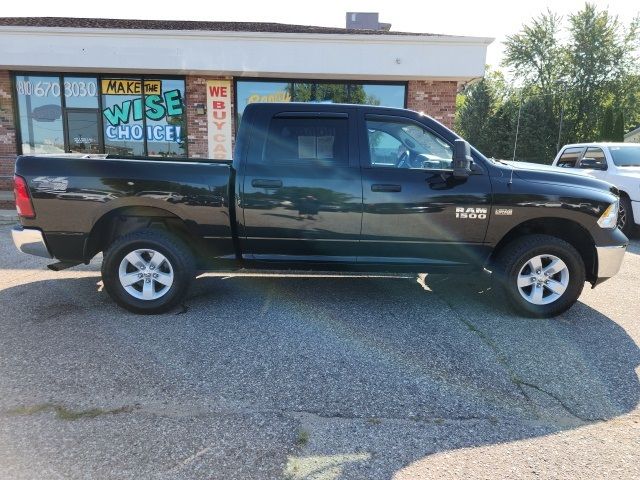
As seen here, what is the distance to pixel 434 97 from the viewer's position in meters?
13.0

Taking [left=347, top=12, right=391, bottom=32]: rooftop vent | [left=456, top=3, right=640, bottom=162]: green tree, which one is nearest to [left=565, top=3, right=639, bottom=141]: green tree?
[left=456, top=3, right=640, bottom=162]: green tree

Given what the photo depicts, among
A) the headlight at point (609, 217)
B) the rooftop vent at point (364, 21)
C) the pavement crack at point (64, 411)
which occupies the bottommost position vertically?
the pavement crack at point (64, 411)

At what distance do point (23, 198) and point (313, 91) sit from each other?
10.00m

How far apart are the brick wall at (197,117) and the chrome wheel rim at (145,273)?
9.51 meters

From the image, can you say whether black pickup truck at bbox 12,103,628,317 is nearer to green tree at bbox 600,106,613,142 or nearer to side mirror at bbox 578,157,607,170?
side mirror at bbox 578,157,607,170

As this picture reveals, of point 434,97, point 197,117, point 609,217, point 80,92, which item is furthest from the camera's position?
point 197,117

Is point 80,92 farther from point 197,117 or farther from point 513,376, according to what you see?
point 513,376

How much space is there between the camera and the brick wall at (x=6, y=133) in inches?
509

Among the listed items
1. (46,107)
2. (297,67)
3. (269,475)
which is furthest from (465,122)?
(269,475)

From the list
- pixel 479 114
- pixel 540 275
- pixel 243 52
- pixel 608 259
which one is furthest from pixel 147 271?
pixel 479 114

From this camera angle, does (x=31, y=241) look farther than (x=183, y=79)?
No

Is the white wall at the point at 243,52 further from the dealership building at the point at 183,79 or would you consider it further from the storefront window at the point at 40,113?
the storefront window at the point at 40,113

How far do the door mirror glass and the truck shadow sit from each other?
611 cm

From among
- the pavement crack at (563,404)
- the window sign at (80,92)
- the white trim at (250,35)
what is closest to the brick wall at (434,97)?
the white trim at (250,35)
